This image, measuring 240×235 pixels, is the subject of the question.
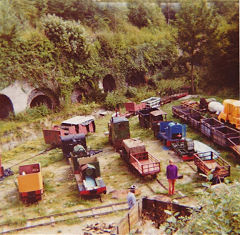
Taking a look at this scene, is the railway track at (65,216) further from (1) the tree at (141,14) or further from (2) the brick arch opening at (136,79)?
(1) the tree at (141,14)

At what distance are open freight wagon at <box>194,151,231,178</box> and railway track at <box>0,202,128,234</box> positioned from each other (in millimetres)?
3575

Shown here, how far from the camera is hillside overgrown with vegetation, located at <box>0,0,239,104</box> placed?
852 inches

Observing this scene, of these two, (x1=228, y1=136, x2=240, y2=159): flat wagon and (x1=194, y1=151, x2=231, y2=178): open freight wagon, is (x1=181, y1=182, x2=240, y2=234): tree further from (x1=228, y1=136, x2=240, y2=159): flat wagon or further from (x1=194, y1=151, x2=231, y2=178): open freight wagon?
(x1=228, y1=136, x2=240, y2=159): flat wagon

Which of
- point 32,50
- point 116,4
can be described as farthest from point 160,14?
point 32,50

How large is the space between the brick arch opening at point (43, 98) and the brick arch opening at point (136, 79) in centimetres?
804

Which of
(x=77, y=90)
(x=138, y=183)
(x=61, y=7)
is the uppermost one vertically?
(x=61, y=7)

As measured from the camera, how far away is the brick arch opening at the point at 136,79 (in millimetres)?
27750

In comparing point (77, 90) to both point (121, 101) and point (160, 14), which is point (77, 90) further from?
point (160, 14)

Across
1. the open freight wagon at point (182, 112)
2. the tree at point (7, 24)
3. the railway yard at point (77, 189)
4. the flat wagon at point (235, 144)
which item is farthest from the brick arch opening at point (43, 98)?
the flat wagon at point (235, 144)

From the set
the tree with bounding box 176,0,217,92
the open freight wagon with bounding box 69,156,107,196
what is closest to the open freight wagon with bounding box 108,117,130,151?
the open freight wagon with bounding box 69,156,107,196

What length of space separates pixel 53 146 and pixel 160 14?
25.3 meters

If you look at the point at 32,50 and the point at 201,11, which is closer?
the point at 32,50

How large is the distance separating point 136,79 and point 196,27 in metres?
7.40

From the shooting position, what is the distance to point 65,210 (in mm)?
10164
